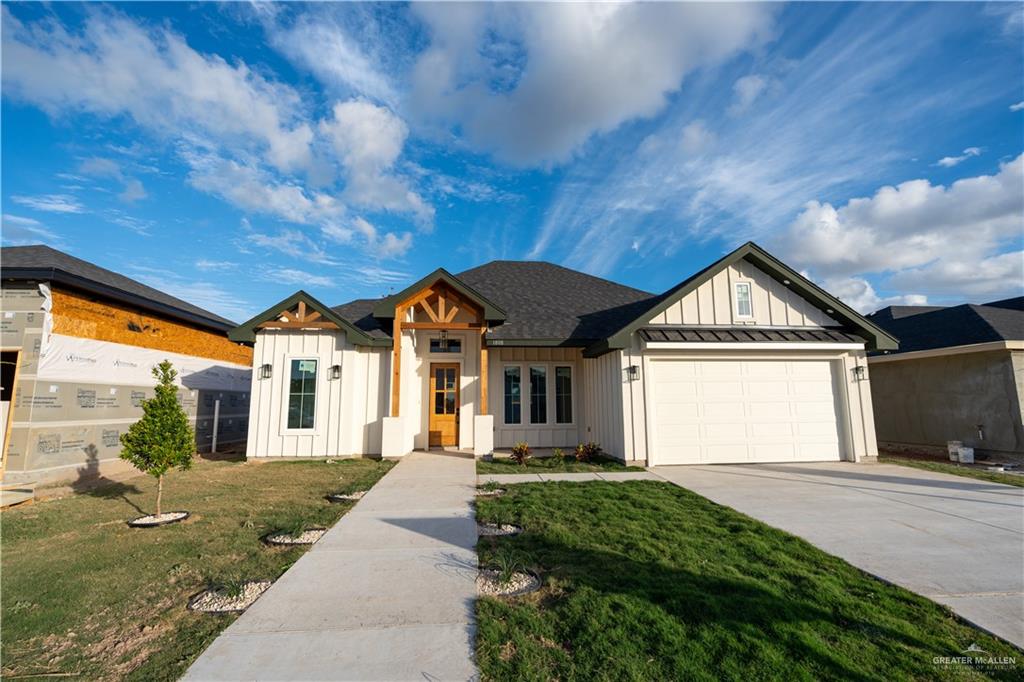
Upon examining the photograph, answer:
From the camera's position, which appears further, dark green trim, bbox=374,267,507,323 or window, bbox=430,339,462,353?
window, bbox=430,339,462,353

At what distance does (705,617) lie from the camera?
3.33 metres

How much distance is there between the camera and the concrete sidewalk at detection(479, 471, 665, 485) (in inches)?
341

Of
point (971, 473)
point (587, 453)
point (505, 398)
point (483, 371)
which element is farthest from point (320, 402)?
point (971, 473)

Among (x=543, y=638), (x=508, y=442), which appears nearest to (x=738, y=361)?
(x=508, y=442)

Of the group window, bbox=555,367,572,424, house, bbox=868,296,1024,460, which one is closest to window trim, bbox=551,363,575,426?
window, bbox=555,367,572,424

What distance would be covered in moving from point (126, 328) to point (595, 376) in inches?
467

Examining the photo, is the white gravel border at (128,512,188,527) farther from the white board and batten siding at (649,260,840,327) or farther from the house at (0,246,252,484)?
the white board and batten siding at (649,260,840,327)

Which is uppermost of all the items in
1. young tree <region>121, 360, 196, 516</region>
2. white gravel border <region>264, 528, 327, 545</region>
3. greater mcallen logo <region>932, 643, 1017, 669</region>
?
young tree <region>121, 360, 196, 516</region>

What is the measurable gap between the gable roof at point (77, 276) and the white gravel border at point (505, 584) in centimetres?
1025

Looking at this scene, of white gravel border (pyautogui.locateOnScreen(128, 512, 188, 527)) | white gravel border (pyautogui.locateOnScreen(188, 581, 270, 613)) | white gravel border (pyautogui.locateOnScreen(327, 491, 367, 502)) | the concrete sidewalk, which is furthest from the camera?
the concrete sidewalk

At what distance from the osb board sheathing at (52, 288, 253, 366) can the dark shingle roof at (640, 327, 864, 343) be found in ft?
40.8

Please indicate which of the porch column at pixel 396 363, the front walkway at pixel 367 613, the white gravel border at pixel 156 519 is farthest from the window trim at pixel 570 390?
the white gravel border at pixel 156 519

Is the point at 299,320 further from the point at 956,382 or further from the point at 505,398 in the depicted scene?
the point at 956,382

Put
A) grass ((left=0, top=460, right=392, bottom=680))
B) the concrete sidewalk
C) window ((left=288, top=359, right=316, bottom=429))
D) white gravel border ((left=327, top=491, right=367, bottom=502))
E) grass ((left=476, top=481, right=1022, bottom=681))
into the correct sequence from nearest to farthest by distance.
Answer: grass ((left=476, top=481, right=1022, bottom=681)) < grass ((left=0, top=460, right=392, bottom=680)) < white gravel border ((left=327, top=491, right=367, bottom=502)) < the concrete sidewalk < window ((left=288, top=359, right=316, bottom=429))
